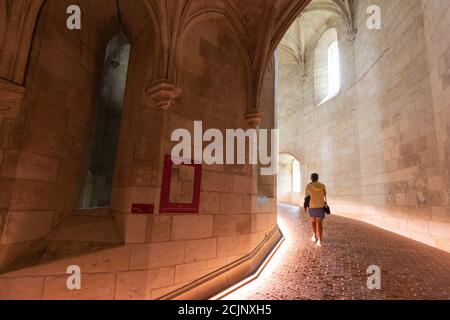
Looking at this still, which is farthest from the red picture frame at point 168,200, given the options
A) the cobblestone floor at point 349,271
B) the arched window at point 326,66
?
the arched window at point 326,66

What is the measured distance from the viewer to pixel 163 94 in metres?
2.87

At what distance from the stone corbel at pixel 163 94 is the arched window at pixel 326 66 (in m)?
9.69

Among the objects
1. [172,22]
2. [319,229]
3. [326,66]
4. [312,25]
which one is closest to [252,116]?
[172,22]

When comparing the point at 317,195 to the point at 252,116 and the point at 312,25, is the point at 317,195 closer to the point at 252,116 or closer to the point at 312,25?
the point at 252,116

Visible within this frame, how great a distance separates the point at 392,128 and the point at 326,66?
6519 mm

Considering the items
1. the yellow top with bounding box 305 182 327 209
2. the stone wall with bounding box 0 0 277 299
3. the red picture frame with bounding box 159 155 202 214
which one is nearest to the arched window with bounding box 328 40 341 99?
the yellow top with bounding box 305 182 327 209

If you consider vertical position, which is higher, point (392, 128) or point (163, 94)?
point (392, 128)

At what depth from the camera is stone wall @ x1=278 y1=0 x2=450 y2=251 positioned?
481 cm

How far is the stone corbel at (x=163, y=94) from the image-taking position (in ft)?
9.31

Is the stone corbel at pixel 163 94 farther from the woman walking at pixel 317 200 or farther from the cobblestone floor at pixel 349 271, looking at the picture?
the woman walking at pixel 317 200

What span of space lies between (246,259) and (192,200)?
1359 millimetres

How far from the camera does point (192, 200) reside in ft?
10.1

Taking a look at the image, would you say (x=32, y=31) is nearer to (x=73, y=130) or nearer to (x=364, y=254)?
(x=73, y=130)

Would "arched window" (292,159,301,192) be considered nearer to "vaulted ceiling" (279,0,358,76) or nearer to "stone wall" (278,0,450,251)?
"stone wall" (278,0,450,251)
